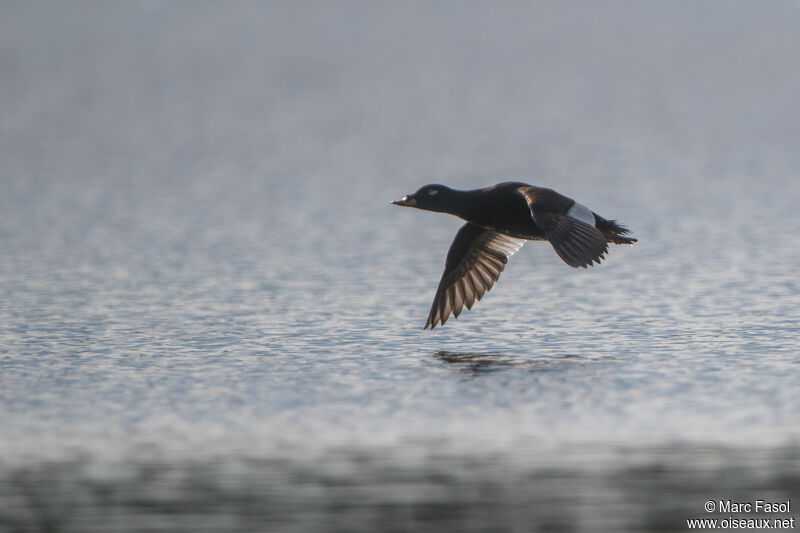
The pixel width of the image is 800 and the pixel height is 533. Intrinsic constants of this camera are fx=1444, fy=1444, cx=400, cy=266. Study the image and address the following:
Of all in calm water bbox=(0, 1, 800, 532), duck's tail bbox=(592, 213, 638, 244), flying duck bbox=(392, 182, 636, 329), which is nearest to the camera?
calm water bbox=(0, 1, 800, 532)

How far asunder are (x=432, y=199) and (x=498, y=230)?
60cm

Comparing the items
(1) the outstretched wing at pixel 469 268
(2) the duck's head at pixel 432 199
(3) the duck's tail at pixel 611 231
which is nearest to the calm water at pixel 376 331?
(1) the outstretched wing at pixel 469 268

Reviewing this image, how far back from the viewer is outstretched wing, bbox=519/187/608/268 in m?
10.0

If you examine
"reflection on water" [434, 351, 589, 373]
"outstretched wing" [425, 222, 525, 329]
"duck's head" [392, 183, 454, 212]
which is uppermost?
"duck's head" [392, 183, 454, 212]

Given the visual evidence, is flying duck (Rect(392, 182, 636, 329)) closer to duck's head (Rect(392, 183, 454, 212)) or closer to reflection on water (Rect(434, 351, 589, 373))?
duck's head (Rect(392, 183, 454, 212))

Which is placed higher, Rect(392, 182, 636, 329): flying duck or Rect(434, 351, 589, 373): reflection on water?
Rect(392, 182, 636, 329): flying duck

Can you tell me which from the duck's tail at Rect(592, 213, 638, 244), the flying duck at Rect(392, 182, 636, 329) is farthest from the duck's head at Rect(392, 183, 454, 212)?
the duck's tail at Rect(592, 213, 638, 244)

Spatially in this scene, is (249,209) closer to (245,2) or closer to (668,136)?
(668,136)

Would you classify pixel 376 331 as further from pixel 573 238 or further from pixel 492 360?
pixel 573 238

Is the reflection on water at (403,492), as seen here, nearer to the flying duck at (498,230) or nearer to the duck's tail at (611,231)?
the flying duck at (498,230)

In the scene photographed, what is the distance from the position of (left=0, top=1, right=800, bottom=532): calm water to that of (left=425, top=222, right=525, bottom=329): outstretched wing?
289mm

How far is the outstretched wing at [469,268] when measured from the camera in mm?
11750

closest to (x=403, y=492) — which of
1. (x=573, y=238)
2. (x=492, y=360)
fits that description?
(x=492, y=360)

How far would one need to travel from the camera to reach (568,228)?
10.4 m
